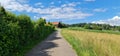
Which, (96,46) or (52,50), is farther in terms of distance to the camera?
(52,50)

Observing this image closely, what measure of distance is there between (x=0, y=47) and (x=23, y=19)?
9.68 meters

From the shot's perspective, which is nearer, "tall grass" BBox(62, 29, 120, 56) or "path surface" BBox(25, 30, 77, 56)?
"tall grass" BBox(62, 29, 120, 56)

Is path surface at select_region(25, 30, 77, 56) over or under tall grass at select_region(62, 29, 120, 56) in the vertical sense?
under

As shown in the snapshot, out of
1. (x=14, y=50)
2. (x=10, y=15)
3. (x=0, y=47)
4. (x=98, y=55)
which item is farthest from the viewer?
(x=10, y=15)

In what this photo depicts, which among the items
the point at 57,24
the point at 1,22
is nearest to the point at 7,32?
the point at 1,22

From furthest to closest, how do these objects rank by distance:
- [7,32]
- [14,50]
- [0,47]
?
[14,50] → [7,32] → [0,47]

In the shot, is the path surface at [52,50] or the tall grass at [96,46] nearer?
the tall grass at [96,46]

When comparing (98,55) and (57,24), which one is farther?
(57,24)

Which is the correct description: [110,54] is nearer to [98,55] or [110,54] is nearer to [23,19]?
[98,55]

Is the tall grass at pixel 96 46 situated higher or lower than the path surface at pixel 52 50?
higher

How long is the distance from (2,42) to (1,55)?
1.83 ft

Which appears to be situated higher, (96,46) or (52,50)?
(96,46)

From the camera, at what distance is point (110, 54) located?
1128 cm

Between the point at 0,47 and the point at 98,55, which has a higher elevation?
the point at 0,47
